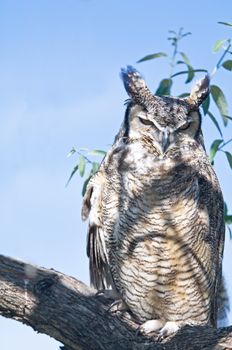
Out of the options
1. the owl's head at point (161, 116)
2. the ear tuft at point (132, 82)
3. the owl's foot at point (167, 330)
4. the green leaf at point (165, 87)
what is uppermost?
the ear tuft at point (132, 82)

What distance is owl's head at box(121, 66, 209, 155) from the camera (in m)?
3.63

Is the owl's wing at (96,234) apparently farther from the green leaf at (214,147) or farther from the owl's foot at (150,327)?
the green leaf at (214,147)

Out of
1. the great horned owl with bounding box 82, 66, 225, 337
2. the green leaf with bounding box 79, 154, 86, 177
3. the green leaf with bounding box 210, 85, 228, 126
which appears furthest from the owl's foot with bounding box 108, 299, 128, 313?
the green leaf with bounding box 210, 85, 228, 126

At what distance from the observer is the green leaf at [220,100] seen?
3327mm

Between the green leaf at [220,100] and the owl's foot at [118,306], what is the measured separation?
1015 millimetres

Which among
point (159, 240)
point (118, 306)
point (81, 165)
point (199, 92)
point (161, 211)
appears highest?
point (199, 92)

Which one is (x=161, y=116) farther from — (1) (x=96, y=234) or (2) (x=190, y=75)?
(1) (x=96, y=234)

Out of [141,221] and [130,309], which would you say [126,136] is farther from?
[130,309]

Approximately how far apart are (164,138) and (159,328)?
940 mm

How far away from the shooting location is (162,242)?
3590 mm

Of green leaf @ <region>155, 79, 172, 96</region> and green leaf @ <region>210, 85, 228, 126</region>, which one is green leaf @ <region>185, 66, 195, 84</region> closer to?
green leaf @ <region>155, 79, 172, 96</region>

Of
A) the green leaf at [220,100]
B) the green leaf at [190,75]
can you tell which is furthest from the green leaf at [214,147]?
the green leaf at [190,75]

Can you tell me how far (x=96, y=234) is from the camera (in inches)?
154

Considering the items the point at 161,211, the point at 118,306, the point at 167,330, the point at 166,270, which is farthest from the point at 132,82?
the point at 167,330
